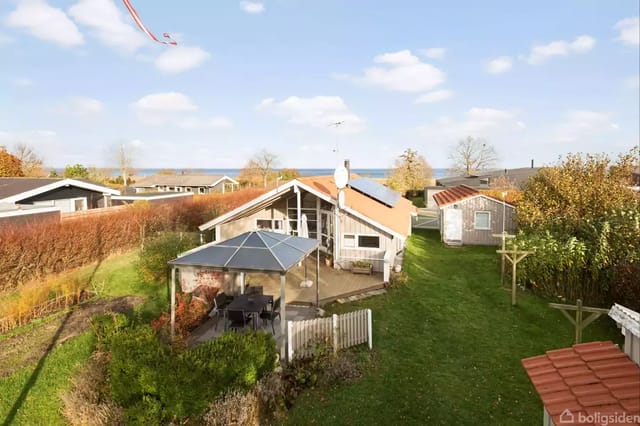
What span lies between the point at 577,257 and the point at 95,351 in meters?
15.5

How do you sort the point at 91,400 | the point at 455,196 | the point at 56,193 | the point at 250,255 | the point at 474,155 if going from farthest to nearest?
1. the point at 474,155
2. the point at 455,196
3. the point at 56,193
4. the point at 250,255
5. the point at 91,400

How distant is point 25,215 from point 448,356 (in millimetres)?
19326

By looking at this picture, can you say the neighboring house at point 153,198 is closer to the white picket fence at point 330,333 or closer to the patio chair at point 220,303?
the patio chair at point 220,303

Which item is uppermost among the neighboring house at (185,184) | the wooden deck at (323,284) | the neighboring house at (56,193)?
the neighboring house at (185,184)

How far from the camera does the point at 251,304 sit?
35.7 feet

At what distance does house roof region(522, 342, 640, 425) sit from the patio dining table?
7156mm

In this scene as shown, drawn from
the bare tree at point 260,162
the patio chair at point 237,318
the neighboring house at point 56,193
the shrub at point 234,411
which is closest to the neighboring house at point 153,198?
the neighboring house at point 56,193

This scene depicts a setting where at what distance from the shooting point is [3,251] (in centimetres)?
1466

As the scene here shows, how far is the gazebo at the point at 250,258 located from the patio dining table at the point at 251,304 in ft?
3.81

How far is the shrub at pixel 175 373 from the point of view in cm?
677

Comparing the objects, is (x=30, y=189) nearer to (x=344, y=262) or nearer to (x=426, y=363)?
(x=344, y=262)

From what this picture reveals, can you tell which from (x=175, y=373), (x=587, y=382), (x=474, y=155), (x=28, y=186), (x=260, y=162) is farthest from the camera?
(x=260, y=162)

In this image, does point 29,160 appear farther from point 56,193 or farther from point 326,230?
point 326,230

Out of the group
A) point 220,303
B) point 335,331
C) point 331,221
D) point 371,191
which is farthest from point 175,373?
point 371,191
